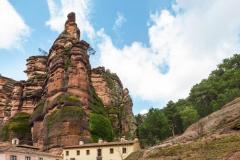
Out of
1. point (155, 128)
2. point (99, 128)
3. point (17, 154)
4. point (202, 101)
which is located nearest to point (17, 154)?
point (17, 154)

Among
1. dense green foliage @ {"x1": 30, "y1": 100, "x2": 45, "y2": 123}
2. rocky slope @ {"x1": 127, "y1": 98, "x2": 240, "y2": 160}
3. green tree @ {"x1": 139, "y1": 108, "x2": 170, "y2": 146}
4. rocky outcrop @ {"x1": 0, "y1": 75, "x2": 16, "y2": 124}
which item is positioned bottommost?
rocky slope @ {"x1": 127, "y1": 98, "x2": 240, "y2": 160}

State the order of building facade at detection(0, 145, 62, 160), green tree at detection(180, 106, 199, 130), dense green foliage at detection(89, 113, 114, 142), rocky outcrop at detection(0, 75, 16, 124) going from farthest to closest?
rocky outcrop at detection(0, 75, 16, 124), dense green foliage at detection(89, 113, 114, 142), green tree at detection(180, 106, 199, 130), building facade at detection(0, 145, 62, 160)

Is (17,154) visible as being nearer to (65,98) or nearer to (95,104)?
(65,98)

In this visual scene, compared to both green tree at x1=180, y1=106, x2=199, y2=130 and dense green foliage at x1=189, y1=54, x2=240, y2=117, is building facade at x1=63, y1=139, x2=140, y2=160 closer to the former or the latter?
green tree at x1=180, y1=106, x2=199, y2=130

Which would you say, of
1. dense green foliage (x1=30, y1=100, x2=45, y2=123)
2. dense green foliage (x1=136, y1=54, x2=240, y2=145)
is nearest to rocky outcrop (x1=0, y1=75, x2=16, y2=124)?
dense green foliage (x1=30, y1=100, x2=45, y2=123)

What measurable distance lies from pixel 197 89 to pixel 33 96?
178 feet

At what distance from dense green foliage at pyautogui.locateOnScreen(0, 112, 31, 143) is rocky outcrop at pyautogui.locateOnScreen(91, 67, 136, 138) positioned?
1010 inches

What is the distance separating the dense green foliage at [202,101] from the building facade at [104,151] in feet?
71.0

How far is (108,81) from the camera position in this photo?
5374 inches

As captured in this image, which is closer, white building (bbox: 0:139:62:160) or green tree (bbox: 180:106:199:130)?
white building (bbox: 0:139:62:160)

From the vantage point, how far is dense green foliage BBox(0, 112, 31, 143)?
11812cm

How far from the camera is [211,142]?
5425 centimetres

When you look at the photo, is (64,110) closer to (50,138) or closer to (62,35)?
(50,138)

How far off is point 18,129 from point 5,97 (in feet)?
98.0
